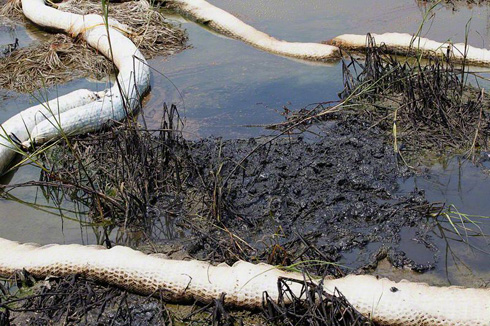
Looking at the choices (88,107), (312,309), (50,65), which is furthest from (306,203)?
(50,65)

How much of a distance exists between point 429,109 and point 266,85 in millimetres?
1784

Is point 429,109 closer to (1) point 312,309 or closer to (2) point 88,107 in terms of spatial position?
(1) point 312,309

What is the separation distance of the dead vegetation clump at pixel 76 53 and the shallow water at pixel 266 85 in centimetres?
24

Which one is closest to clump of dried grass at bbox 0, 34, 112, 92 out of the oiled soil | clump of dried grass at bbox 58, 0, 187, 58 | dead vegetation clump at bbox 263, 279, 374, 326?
clump of dried grass at bbox 58, 0, 187, 58

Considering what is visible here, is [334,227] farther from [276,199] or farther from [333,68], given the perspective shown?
[333,68]

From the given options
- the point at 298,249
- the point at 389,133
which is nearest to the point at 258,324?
the point at 298,249

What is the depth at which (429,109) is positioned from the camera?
479cm

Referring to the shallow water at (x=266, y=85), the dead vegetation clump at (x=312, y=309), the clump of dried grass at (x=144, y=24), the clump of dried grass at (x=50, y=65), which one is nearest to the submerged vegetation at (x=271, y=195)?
the dead vegetation clump at (x=312, y=309)

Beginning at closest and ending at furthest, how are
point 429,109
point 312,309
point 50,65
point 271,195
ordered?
point 312,309 → point 271,195 → point 429,109 → point 50,65

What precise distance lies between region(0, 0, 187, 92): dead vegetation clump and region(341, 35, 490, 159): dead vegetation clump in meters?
2.46

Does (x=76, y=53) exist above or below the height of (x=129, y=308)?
above

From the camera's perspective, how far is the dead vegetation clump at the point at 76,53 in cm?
639

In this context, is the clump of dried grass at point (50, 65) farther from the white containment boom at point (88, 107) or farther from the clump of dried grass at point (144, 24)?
the clump of dried grass at point (144, 24)

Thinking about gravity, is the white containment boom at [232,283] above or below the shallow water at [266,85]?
below
